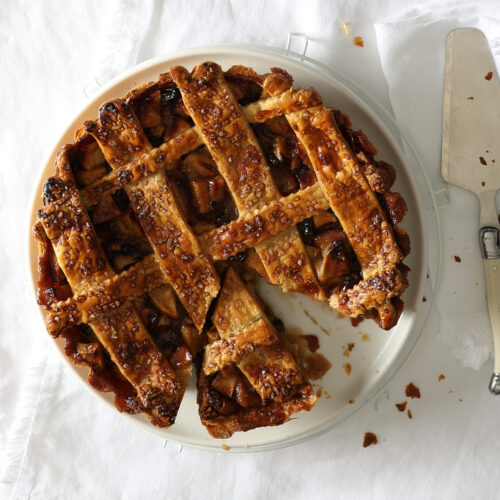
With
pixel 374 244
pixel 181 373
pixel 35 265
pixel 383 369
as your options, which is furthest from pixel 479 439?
pixel 35 265

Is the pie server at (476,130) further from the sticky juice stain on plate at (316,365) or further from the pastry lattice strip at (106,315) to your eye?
the pastry lattice strip at (106,315)

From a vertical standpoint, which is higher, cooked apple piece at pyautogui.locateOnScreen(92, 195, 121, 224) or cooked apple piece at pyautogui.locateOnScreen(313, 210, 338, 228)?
cooked apple piece at pyautogui.locateOnScreen(92, 195, 121, 224)

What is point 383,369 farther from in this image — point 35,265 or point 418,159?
point 35,265

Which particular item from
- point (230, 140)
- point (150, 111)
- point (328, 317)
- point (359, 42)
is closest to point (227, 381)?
point (328, 317)

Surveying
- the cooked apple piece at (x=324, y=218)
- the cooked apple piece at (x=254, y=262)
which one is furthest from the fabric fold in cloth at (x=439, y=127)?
the cooked apple piece at (x=254, y=262)

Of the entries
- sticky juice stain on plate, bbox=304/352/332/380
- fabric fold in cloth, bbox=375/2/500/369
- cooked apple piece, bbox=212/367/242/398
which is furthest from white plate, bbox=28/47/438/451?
cooked apple piece, bbox=212/367/242/398

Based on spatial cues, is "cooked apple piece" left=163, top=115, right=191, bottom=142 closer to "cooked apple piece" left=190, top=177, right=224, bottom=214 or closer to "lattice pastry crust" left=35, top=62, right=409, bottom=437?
"lattice pastry crust" left=35, top=62, right=409, bottom=437

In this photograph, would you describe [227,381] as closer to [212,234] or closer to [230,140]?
[212,234]
